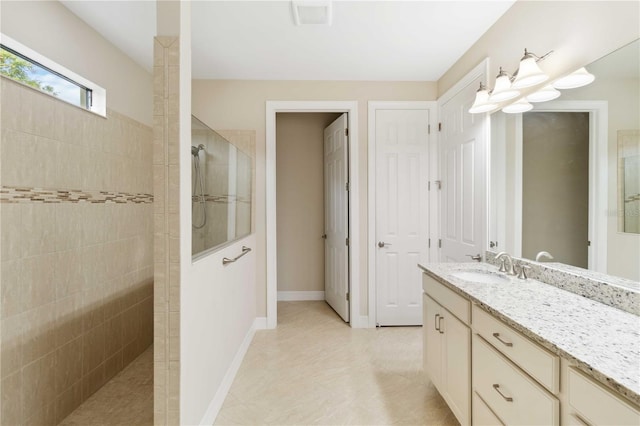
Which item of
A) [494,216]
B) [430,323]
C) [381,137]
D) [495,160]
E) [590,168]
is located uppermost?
[381,137]

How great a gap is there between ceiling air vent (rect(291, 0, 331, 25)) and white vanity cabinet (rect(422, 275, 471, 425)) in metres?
1.91

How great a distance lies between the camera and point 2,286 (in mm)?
1441

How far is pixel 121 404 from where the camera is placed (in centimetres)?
195

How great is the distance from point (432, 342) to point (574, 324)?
99 centimetres

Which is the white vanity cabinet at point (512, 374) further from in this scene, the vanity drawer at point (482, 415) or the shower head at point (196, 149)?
the shower head at point (196, 149)

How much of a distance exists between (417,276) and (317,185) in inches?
71.6

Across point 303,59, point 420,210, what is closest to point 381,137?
point 420,210

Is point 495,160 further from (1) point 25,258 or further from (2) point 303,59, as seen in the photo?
(1) point 25,258

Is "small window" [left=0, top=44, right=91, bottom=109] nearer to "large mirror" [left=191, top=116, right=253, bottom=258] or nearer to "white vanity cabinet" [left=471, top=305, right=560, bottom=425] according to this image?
"large mirror" [left=191, top=116, right=253, bottom=258]

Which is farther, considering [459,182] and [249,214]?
[249,214]

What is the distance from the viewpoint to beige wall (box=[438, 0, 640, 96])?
4.45 feet

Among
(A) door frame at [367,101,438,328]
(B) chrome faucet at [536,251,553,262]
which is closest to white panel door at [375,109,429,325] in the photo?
(A) door frame at [367,101,438,328]

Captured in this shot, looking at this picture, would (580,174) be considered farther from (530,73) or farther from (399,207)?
(399,207)

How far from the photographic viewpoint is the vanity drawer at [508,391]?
3.30ft
